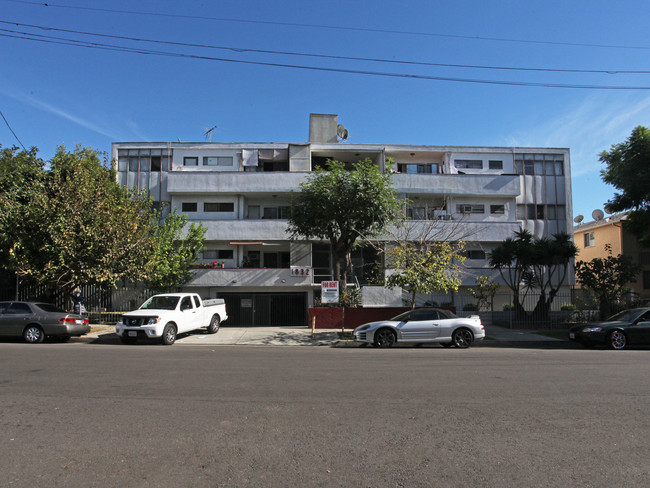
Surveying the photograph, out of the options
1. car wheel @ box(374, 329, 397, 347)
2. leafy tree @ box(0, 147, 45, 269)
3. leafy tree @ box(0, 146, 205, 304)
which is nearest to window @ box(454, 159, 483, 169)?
car wheel @ box(374, 329, 397, 347)

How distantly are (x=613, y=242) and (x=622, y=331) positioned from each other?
22124mm

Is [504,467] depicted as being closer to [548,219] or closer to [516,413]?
[516,413]

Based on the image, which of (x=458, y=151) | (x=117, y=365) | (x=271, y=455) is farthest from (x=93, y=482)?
(x=458, y=151)

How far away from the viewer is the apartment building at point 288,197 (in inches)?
1041

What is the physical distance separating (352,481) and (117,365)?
7.42 m

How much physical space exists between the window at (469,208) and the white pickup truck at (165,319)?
18.4m

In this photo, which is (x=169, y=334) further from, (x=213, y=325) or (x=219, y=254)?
(x=219, y=254)

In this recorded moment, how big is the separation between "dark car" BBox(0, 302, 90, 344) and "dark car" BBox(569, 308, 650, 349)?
17672mm

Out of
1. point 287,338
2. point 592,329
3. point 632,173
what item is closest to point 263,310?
point 287,338

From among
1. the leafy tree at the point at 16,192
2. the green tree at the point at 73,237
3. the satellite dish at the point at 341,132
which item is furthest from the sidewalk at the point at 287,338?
the satellite dish at the point at 341,132

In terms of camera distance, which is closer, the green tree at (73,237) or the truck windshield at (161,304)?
the truck windshield at (161,304)

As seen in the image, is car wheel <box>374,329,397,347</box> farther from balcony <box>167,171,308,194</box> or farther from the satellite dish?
the satellite dish

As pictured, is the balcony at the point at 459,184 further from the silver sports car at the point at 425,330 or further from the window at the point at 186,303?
the window at the point at 186,303

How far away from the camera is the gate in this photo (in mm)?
25906
